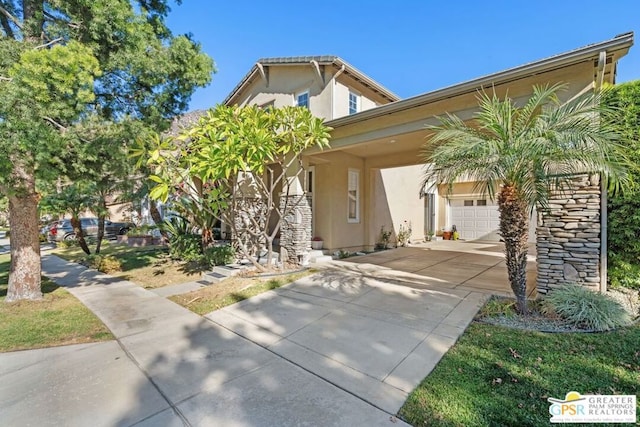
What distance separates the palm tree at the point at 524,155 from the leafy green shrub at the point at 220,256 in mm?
6912

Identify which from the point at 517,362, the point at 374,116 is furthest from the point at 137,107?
the point at 517,362

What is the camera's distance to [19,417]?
282 centimetres

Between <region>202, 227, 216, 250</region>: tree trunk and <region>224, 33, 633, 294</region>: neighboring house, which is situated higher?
<region>224, 33, 633, 294</region>: neighboring house

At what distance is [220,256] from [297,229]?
8.86 feet

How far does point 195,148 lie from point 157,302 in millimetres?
3634

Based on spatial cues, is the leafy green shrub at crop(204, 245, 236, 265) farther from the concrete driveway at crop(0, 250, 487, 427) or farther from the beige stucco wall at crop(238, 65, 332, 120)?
the beige stucco wall at crop(238, 65, 332, 120)

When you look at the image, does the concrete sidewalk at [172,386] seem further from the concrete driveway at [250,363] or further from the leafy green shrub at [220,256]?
the leafy green shrub at [220,256]

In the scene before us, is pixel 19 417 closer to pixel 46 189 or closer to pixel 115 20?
pixel 46 189

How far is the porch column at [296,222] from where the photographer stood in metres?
9.24

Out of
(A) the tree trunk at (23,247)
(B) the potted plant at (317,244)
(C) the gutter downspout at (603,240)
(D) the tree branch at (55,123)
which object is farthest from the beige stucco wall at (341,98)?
(A) the tree trunk at (23,247)

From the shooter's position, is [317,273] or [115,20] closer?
[115,20]

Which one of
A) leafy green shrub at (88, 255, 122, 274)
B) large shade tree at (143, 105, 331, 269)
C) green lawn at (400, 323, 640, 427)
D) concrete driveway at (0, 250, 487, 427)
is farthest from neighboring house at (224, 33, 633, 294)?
leafy green shrub at (88, 255, 122, 274)

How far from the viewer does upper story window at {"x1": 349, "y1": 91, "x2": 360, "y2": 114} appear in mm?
11297

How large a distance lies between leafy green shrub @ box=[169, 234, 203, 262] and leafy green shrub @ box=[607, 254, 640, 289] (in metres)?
11.1
